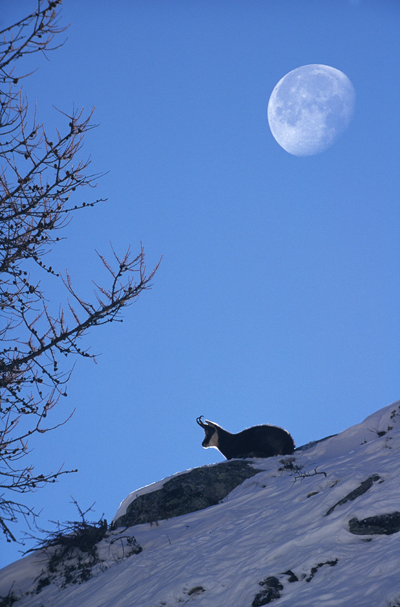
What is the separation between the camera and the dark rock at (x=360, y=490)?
5.82 m

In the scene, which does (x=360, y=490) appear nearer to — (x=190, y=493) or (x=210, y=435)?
(x=190, y=493)

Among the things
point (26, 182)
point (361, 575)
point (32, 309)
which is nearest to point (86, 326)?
point (32, 309)

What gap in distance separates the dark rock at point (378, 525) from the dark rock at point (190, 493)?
479 cm

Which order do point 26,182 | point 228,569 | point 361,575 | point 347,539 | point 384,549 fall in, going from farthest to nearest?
point 26,182 → point 228,569 → point 347,539 → point 384,549 → point 361,575

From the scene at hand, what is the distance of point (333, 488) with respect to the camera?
6227 millimetres

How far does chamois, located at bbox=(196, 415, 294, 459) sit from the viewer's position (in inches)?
494

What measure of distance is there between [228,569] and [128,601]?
49.9 inches

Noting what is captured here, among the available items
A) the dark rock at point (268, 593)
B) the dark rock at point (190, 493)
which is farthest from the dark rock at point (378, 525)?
the dark rock at point (190, 493)

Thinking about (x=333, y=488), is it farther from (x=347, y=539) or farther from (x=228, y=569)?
(x=228, y=569)

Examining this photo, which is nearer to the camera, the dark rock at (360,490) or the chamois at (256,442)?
the dark rock at (360,490)

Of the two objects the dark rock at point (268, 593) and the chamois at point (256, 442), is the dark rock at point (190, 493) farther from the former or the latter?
the dark rock at point (268, 593)

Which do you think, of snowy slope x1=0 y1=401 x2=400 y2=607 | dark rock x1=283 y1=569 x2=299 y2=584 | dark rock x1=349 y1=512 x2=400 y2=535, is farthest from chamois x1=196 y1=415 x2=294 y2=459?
dark rock x1=283 y1=569 x2=299 y2=584

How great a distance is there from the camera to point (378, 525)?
5070mm

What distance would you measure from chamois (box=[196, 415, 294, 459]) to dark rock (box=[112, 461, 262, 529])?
5.64 feet
